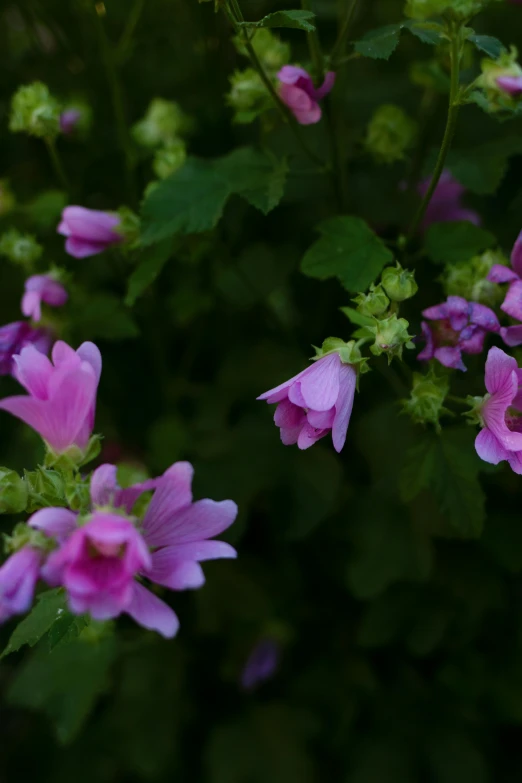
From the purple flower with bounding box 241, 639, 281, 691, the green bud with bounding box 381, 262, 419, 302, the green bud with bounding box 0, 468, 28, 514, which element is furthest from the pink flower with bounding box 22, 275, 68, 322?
the purple flower with bounding box 241, 639, 281, 691

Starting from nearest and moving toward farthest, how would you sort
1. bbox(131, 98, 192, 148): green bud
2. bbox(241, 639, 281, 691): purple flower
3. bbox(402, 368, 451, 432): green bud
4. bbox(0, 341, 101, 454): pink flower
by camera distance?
bbox(0, 341, 101, 454): pink flower < bbox(402, 368, 451, 432): green bud < bbox(131, 98, 192, 148): green bud < bbox(241, 639, 281, 691): purple flower

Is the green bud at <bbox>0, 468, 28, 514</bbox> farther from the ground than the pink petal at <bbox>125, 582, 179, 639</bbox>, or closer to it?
farther from the ground

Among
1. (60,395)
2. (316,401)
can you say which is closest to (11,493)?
(60,395)

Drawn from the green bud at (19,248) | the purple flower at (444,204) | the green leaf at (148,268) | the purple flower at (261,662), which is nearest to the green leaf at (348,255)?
the green leaf at (148,268)

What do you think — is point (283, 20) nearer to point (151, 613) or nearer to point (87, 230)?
point (87, 230)

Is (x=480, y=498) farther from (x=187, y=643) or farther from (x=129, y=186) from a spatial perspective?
(x=187, y=643)

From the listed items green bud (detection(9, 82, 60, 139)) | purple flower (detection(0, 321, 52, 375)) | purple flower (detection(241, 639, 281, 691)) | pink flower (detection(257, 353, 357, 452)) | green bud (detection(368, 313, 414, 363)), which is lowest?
purple flower (detection(241, 639, 281, 691))

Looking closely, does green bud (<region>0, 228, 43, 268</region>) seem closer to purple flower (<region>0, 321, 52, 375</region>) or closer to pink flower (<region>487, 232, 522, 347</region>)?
purple flower (<region>0, 321, 52, 375</region>)
